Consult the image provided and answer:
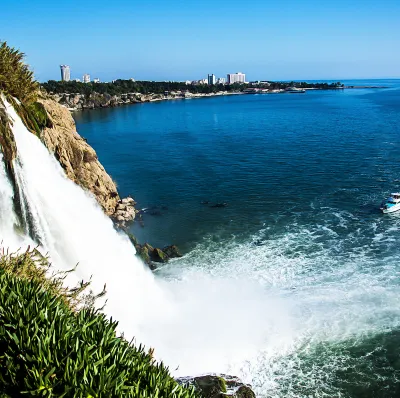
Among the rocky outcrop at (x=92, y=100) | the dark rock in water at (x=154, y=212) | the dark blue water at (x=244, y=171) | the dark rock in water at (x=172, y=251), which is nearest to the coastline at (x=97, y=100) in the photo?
the rocky outcrop at (x=92, y=100)

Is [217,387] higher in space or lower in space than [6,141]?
lower

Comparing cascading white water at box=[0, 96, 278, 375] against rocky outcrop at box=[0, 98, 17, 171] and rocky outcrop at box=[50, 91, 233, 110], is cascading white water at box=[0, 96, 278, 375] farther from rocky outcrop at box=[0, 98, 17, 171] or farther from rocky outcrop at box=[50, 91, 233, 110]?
rocky outcrop at box=[50, 91, 233, 110]

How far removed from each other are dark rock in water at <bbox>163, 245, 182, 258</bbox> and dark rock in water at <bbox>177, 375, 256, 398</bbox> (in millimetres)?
14665

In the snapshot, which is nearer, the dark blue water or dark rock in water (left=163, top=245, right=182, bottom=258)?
dark rock in water (left=163, top=245, right=182, bottom=258)

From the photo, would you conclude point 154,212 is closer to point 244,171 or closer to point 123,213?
point 123,213

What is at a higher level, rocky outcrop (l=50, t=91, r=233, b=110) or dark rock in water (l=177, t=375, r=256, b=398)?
rocky outcrop (l=50, t=91, r=233, b=110)

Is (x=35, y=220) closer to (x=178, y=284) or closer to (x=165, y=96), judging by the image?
(x=178, y=284)

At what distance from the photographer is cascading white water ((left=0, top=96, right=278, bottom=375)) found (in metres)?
18.7

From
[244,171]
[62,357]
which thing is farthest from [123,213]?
[62,357]

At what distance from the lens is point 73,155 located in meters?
30.9

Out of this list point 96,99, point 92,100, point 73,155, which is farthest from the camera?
point 96,99

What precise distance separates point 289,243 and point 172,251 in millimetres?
8500

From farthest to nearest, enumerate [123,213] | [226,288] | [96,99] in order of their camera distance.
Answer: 1. [96,99]
2. [123,213]
3. [226,288]

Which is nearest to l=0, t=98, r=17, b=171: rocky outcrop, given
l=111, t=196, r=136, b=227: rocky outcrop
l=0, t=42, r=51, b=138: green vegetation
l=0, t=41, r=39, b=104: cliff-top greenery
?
l=0, t=42, r=51, b=138: green vegetation
